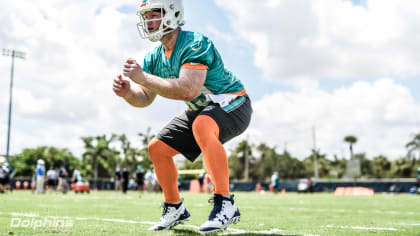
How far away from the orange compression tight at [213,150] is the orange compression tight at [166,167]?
0.58 metres

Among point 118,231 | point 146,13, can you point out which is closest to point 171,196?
point 118,231

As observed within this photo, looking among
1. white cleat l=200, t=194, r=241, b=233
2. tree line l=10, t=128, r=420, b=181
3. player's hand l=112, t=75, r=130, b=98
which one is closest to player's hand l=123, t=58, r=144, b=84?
player's hand l=112, t=75, r=130, b=98

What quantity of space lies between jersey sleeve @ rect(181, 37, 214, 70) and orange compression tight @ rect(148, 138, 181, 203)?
96 centimetres

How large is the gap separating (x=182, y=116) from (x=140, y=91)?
0.47m

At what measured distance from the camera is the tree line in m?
67.9

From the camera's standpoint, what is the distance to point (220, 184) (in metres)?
3.54

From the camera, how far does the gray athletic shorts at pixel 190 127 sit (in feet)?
12.0

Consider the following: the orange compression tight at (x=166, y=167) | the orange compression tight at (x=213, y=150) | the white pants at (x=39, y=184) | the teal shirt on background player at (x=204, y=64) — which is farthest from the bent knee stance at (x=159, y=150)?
the white pants at (x=39, y=184)

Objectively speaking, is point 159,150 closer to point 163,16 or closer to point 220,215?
point 220,215

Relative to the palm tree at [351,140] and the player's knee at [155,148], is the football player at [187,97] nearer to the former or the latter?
the player's knee at [155,148]

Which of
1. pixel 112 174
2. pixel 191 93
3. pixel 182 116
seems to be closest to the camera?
pixel 191 93

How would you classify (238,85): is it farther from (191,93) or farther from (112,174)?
(112,174)

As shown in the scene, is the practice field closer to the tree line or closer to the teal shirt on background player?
the teal shirt on background player

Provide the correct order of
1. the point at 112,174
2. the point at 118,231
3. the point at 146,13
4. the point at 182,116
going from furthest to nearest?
1. the point at 112,174
2. the point at 182,116
3. the point at 118,231
4. the point at 146,13
